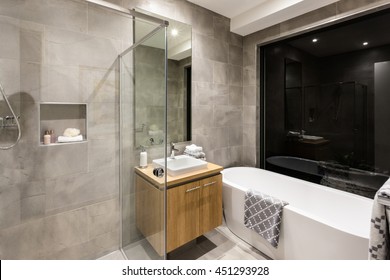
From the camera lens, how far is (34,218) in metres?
1.62

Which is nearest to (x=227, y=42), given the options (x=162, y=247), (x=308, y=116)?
(x=308, y=116)

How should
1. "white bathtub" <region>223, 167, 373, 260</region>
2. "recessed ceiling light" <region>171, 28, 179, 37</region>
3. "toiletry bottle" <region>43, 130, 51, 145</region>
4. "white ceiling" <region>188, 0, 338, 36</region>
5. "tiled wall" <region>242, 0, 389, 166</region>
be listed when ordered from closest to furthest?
"white bathtub" <region>223, 167, 373, 260</region>, "toiletry bottle" <region>43, 130, 51, 145</region>, "white ceiling" <region>188, 0, 338, 36</region>, "recessed ceiling light" <region>171, 28, 179, 37</region>, "tiled wall" <region>242, 0, 389, 166</region>

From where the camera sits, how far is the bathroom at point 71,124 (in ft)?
4.98

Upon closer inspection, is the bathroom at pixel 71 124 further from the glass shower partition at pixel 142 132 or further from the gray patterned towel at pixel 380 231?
the gray patterned towel at pixel 380 231

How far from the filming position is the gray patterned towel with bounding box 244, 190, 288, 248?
5.85 ft

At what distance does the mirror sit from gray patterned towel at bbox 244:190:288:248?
3.64 feet

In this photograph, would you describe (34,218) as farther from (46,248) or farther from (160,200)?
(160,200)

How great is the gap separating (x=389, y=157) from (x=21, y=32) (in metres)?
3.48

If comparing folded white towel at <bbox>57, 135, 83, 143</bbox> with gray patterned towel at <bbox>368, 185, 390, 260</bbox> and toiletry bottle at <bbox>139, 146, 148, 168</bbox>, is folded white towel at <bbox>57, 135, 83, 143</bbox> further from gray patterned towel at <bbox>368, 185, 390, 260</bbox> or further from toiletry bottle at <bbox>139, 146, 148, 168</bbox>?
gray patterned towel at <bbox>368, 185, 390, 260</bbox>

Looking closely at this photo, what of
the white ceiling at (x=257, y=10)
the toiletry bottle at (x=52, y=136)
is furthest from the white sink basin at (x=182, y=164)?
the white ceiling at (x=257, y=10)

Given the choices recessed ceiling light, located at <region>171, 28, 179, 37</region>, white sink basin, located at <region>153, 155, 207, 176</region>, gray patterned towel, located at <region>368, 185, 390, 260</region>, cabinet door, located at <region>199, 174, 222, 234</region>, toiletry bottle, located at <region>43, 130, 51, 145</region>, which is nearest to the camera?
gray patterned towel, located at <region>368, 185, 390, 260</region>

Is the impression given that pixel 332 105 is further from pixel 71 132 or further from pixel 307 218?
pixel 71 132

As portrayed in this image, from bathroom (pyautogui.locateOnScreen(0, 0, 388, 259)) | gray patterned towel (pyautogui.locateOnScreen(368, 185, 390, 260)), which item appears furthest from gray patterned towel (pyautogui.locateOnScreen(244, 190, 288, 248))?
bathroom (pyautogui.locateOnScreen(0, 0, 388, 259))

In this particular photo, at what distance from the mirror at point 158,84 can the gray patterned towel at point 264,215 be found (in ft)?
3.64
